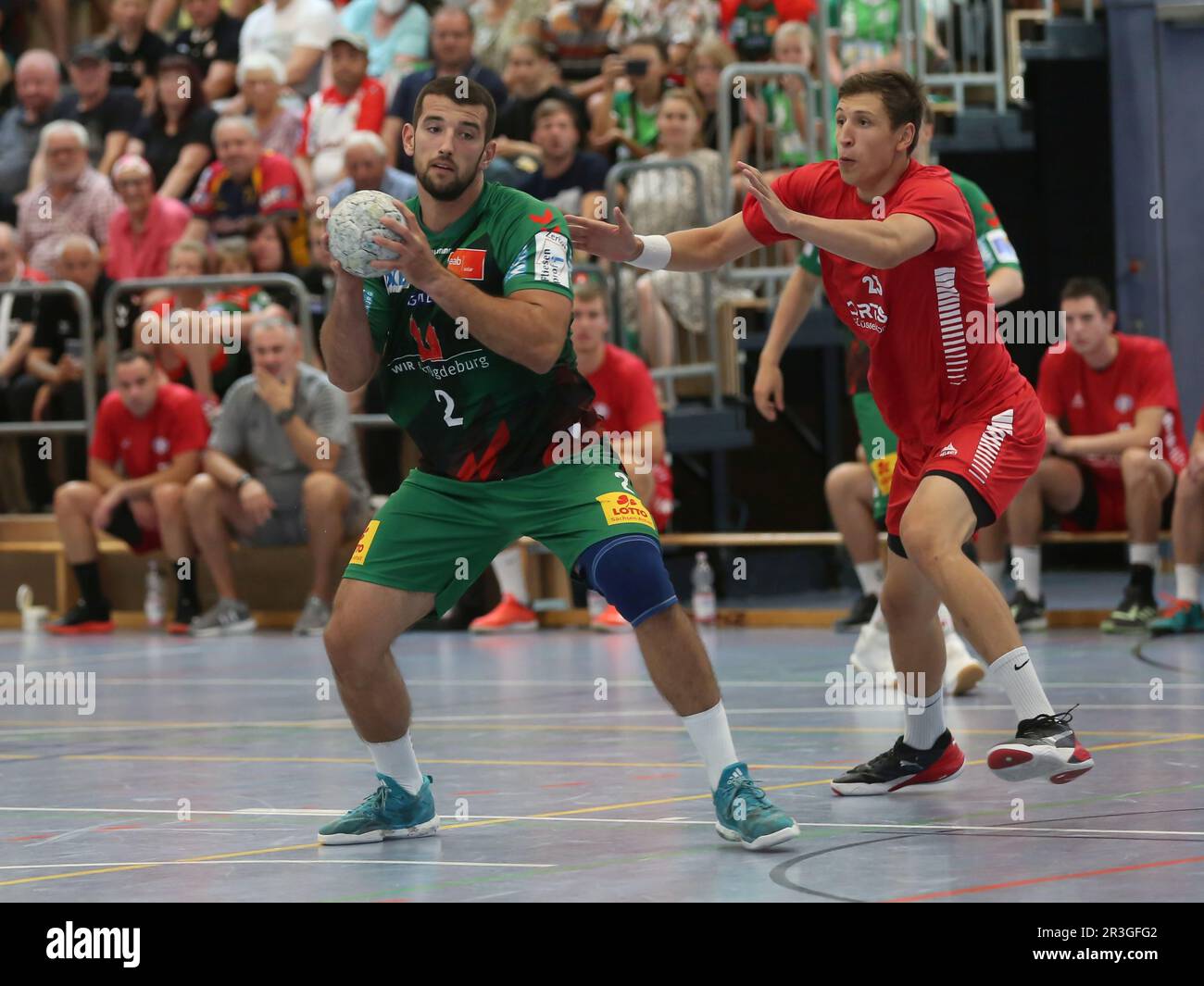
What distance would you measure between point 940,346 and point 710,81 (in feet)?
26.8

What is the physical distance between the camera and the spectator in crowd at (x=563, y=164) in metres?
13.1

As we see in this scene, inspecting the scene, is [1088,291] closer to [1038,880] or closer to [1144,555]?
[1144,555]

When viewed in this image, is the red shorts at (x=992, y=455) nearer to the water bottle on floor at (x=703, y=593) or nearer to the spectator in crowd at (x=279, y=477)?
the water bottle on floor at (x=703, y=593)

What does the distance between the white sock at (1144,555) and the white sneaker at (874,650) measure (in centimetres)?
218

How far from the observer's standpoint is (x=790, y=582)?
13172mm

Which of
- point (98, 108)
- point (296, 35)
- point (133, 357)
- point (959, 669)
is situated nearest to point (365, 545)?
point (959, 669)

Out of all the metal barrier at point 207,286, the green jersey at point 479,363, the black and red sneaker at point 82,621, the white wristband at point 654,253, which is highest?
the metal barrier at point 207,286

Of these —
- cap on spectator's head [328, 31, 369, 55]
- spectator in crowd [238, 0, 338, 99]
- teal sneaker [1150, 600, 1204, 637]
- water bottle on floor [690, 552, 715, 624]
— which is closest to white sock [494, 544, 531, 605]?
water bottle on floor [690, 552, 715, 624]

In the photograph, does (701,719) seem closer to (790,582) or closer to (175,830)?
(175,830)

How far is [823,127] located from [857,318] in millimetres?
7924

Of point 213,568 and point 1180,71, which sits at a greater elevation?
point 1180,71

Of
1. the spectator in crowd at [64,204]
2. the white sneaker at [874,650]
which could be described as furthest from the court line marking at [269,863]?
the spectator in crowd at [64,204]

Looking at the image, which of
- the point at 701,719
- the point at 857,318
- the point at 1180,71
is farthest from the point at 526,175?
the point at 701,719

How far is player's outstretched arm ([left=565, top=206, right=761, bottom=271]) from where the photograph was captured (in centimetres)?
583
